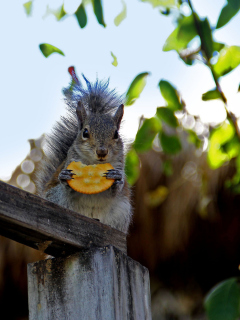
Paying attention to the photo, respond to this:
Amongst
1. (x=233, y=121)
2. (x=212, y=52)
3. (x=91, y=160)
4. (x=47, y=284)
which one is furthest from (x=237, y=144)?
(x=91, y=160)

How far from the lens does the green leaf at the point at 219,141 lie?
1177mm

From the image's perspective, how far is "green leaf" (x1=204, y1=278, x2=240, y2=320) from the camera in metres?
0.85

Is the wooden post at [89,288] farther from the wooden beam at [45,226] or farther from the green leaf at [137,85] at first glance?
the green leaf at [137,85]

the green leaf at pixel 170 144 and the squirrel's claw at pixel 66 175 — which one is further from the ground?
the squirrel's claw at pixel 66 175

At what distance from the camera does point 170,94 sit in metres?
1.08

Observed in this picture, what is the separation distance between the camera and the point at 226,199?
105 inches

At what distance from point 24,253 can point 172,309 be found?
83 cm

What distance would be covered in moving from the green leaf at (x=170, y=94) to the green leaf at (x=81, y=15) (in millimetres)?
270

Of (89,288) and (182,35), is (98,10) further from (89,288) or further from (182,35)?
(89,288)

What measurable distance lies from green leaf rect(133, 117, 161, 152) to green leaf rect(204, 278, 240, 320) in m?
0.37

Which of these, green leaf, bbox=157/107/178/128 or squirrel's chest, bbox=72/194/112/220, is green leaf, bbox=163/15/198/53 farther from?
squirrel's chest, bbox=72/194/112/220

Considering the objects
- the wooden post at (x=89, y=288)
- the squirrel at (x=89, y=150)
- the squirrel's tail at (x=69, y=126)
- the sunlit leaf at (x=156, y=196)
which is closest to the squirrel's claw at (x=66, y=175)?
the squirrel at (x=89, y=150)

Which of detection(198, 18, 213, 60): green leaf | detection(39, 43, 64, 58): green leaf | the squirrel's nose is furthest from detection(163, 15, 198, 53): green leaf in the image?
the squirrel's nose

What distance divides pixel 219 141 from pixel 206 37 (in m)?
0.26
